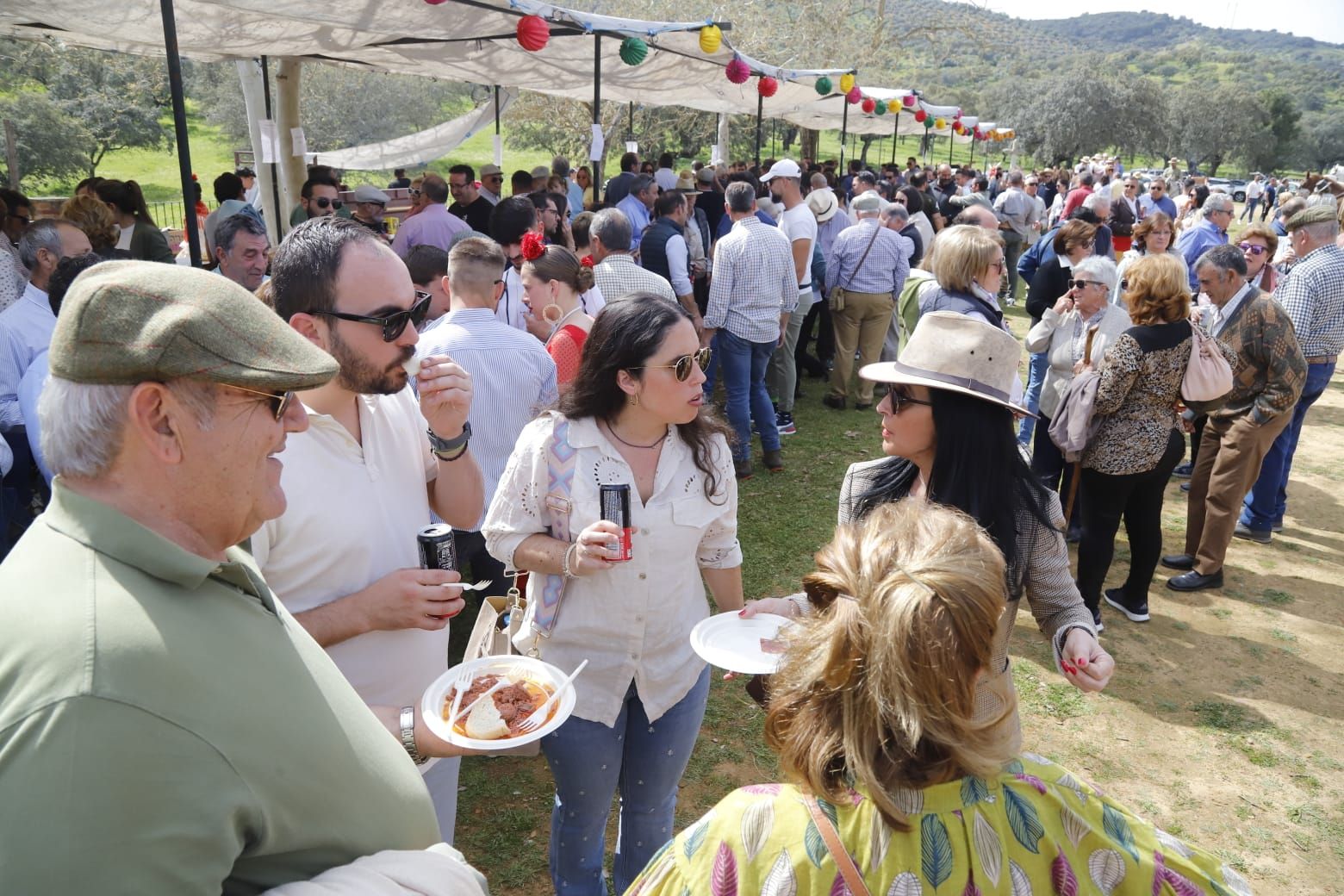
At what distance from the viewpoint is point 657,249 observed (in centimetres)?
701

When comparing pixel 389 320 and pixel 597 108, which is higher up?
pixel 597 108

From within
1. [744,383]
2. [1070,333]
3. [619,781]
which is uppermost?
[1070,333]

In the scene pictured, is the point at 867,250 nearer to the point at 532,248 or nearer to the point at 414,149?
the point at 532,248

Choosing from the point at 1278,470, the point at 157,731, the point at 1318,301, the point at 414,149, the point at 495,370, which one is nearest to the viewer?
the point at 157,731

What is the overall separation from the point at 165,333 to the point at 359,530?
94cm

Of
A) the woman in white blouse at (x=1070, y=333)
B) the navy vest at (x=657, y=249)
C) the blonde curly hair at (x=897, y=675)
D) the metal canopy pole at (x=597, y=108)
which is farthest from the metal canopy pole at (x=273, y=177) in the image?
the blonde curly hair at (x=897, y=675)

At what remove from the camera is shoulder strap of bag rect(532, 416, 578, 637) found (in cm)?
226

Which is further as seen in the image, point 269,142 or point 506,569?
point 269,142

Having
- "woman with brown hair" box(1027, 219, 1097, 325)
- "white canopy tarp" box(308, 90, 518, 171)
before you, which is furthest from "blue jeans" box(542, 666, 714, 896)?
"white canopy tarp" box(308, 90, 518, 171)

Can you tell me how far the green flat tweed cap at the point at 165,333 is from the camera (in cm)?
104

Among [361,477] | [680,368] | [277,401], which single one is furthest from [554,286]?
[277,401]

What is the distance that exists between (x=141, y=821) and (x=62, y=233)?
5055 millimetres

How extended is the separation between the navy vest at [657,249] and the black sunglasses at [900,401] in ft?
16.0

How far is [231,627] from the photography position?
1.09 m
